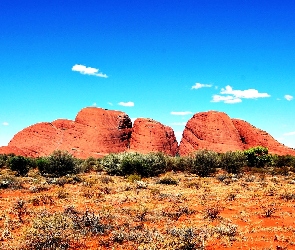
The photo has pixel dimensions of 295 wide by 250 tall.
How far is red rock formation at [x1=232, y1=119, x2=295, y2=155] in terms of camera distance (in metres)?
60.2

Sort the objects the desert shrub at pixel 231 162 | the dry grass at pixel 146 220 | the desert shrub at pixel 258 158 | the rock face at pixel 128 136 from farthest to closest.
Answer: the rock face at pixel 128 136, the desert shrub at pixel 258 158, the desert shrub at pixel 231 162, the dry grass at pixel 146 220

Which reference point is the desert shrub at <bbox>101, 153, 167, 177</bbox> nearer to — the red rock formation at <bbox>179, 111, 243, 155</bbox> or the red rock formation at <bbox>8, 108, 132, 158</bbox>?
the red rock formation at <bbox>8, 108, 132, 158</bbox>

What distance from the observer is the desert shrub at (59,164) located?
86.4 ft

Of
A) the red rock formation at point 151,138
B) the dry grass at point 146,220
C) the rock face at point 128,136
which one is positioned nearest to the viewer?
the dry grass at point 146,220

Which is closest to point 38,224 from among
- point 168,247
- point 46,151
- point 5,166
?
point 168,247

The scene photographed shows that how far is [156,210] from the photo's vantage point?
41.6 ft

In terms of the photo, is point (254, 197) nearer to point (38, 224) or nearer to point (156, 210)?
point (156, 210)

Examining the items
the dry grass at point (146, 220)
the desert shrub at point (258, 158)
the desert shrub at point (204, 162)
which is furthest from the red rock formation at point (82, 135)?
the dry grass at point (146, 220)

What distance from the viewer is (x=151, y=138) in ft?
208

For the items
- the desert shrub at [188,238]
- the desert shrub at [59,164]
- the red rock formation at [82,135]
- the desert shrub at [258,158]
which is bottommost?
the desert shrub at [188,238]

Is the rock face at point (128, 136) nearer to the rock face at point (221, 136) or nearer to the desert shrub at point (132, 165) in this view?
the rock face at point (221, 136)

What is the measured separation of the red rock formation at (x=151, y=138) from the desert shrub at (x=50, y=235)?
2050 inches

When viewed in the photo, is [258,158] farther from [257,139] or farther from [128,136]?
[128,136]

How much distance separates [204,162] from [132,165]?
22.5 ft
